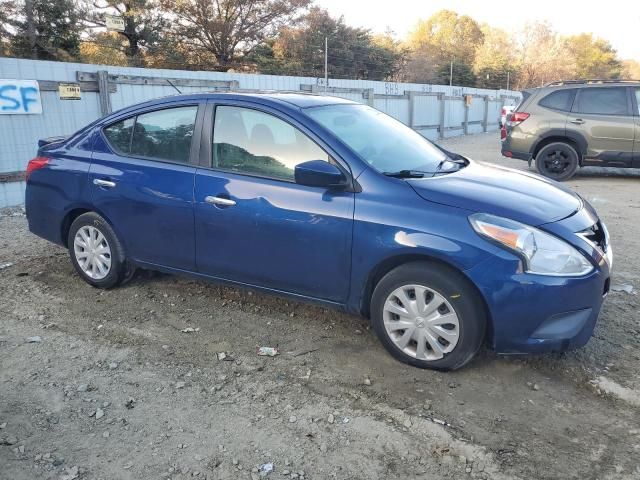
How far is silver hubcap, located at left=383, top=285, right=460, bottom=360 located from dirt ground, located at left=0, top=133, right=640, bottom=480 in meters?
0.17

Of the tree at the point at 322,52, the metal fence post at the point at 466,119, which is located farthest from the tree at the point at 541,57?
the metal fence post at the point at 466,119

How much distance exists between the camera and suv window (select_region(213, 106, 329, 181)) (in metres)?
3.80

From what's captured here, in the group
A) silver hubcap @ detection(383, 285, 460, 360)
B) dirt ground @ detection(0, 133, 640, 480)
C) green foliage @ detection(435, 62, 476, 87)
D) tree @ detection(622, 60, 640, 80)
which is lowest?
dirt ground @ detection(0, 133, 640, 480)

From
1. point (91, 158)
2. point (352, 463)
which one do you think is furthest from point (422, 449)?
point (91, 158)

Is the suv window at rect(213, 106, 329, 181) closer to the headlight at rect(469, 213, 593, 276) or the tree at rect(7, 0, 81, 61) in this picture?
the headlight at rect(469, 213, 593, 276)

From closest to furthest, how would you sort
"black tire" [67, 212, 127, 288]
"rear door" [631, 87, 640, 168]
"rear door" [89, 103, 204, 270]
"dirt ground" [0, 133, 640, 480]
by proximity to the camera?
"dirt ground" [0, 133, 640, 480], "rear door" [89, 103, 204, 270], "black tire" [67, 212, 127, 288], "rear door" [631, 87, 640, 168]

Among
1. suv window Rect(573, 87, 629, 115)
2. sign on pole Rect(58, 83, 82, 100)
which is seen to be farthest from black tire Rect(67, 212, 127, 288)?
suv window Rect(573, 87, 629, 115)

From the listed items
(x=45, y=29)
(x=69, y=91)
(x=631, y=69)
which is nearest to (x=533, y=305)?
(x=69, y=91)

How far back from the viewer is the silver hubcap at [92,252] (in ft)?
15.5

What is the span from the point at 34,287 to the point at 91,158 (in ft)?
4.21

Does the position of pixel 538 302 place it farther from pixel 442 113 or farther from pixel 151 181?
pixel 442 113

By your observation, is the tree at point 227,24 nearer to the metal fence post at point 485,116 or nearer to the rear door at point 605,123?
the metal fence post at point 485,116

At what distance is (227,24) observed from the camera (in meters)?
32.4

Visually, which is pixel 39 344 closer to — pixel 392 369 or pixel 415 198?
pixel 392 369
